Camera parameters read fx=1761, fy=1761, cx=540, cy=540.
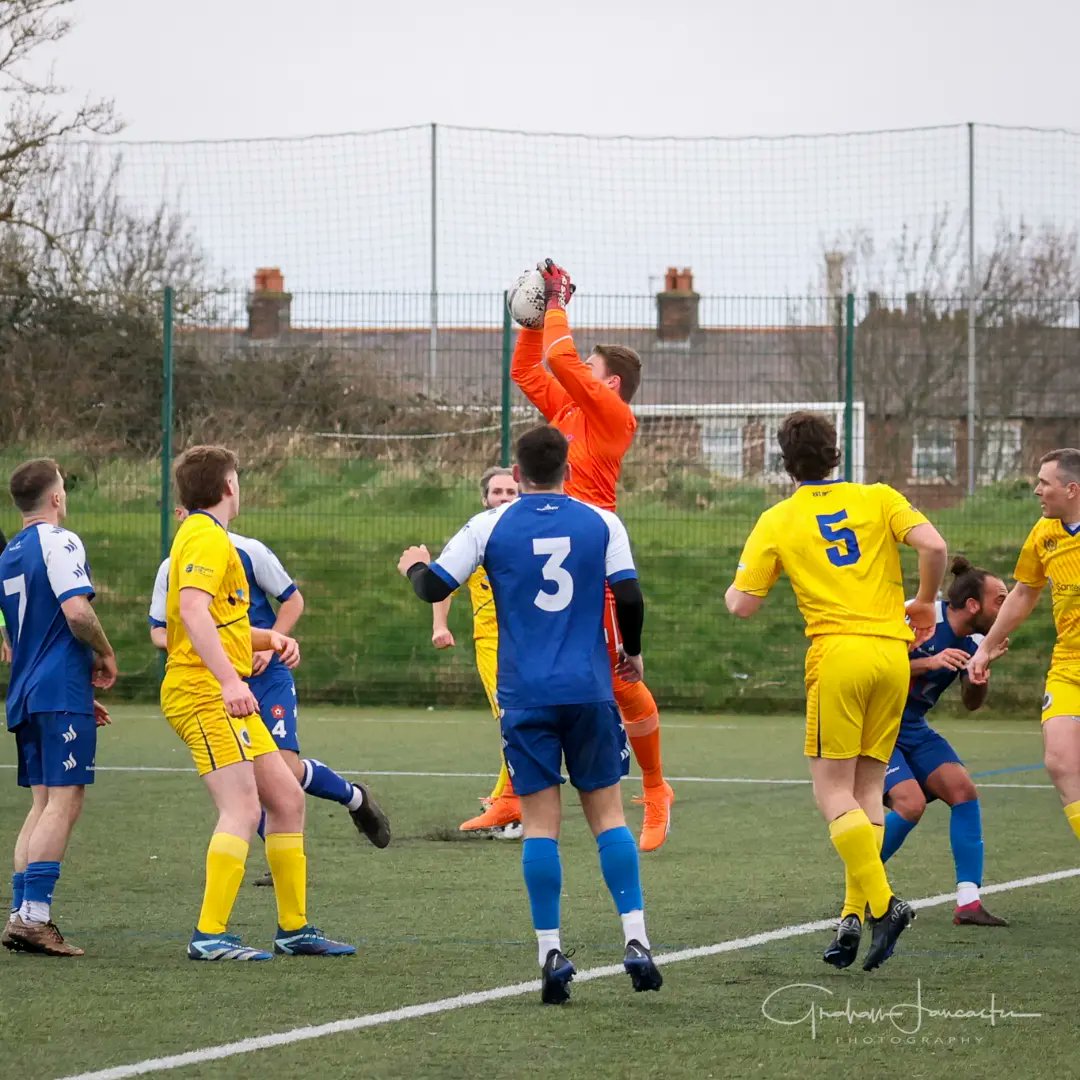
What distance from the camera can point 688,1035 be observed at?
513 centimetres

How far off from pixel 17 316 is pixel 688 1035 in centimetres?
1377

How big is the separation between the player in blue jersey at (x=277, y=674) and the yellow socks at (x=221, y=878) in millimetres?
934

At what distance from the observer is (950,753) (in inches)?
289

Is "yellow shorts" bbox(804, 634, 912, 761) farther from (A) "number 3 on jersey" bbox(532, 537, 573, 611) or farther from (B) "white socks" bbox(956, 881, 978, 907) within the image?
(B) "white socks" bbox(956, 881, 978, 907)

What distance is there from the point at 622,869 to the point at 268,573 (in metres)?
1.99

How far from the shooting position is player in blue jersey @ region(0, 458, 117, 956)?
6.57 m

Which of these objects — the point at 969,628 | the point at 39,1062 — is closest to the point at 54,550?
the point at 39,1062

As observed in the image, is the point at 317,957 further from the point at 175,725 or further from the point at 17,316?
the point at 17,316

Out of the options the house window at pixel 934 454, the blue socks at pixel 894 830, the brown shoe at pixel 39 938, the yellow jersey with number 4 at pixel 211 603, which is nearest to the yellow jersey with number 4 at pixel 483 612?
the blue socks at pixel 894 830

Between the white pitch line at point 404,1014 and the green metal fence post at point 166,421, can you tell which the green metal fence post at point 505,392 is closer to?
the green metal fence post at point 166,421

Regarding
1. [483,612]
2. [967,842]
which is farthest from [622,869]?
A: [483,612]

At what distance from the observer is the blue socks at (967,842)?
710cm

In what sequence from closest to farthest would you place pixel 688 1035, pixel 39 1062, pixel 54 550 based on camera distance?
pixel 39 1062 → pixel 688 1035 → pixel 54 550

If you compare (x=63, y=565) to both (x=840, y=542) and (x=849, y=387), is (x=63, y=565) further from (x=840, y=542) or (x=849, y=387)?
A: (x=849, y=387)
